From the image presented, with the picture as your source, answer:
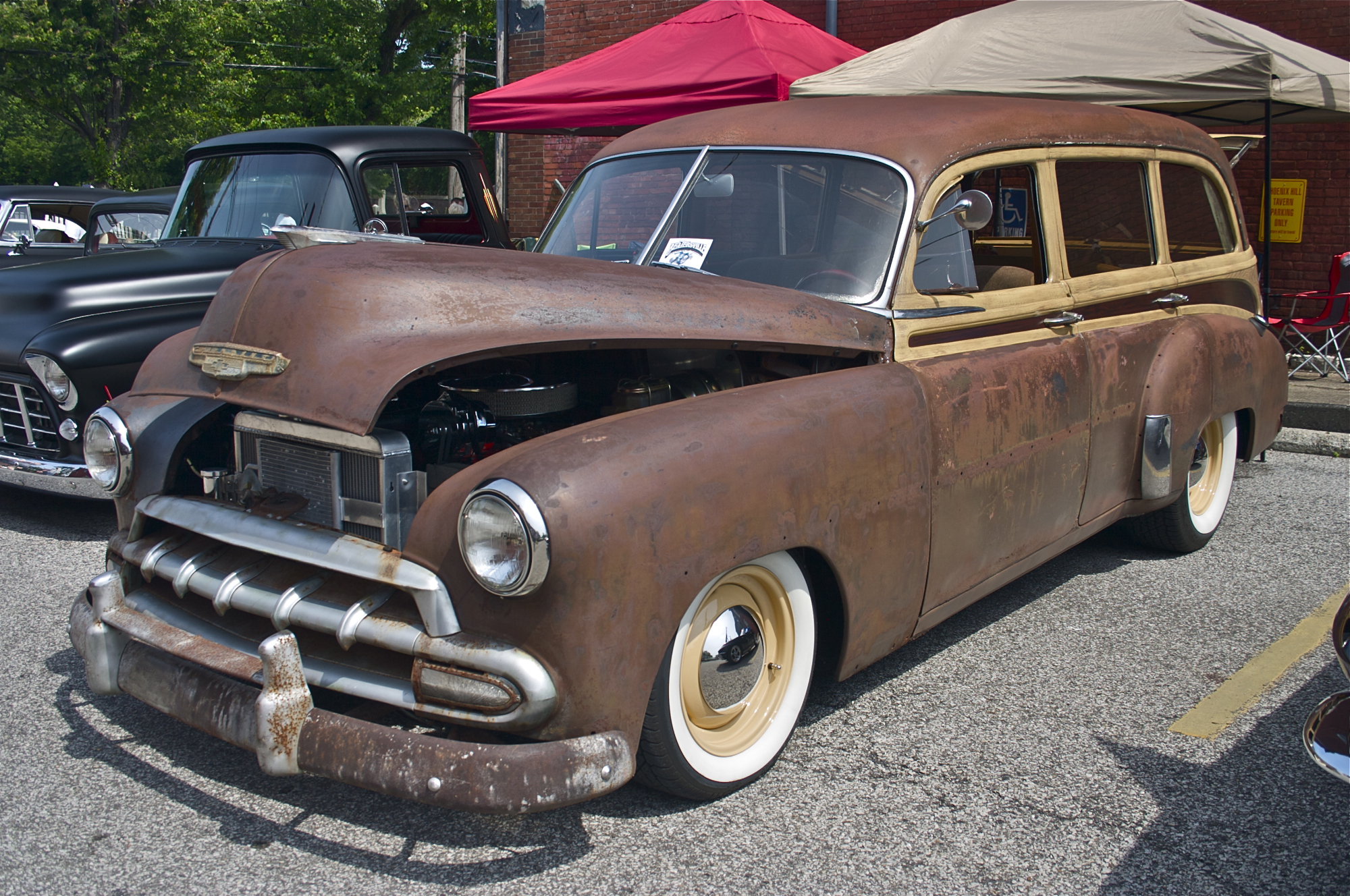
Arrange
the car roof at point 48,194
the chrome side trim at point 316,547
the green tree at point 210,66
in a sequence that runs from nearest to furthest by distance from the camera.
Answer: the chrome side trim at point 316,547, the car roof at point 48,194, the green tree at point 210,66

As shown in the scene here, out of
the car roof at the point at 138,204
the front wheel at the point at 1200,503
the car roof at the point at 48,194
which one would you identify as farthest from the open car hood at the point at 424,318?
the car roof at the point at 48,194

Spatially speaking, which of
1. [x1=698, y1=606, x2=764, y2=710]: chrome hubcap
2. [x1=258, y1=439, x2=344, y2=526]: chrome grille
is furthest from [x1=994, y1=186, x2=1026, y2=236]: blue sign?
[x1=258, y1=439, x2=344, y2=526]: chrome grille

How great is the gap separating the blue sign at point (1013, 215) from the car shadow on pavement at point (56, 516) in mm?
4088

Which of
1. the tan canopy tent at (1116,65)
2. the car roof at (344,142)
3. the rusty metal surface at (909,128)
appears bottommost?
the rusty metal surface at (909,128)

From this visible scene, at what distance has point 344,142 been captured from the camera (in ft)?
18.7

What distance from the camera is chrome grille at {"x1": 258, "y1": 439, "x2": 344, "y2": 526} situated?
98.1 inches

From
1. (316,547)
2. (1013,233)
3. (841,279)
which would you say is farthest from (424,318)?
(1013,233)

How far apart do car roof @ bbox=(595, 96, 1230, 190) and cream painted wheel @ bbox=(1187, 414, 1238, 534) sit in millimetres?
1374

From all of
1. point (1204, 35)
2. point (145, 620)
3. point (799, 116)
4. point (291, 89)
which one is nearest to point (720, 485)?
point (145, 620)

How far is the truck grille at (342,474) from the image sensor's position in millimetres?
2361

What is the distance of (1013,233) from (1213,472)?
1825 mm

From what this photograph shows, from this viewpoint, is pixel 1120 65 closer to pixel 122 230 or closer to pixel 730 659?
pixel 730 659

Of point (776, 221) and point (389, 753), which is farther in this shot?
point (776, 221)

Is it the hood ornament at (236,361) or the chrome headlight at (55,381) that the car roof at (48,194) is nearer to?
the chrome headlight at (55,381)
